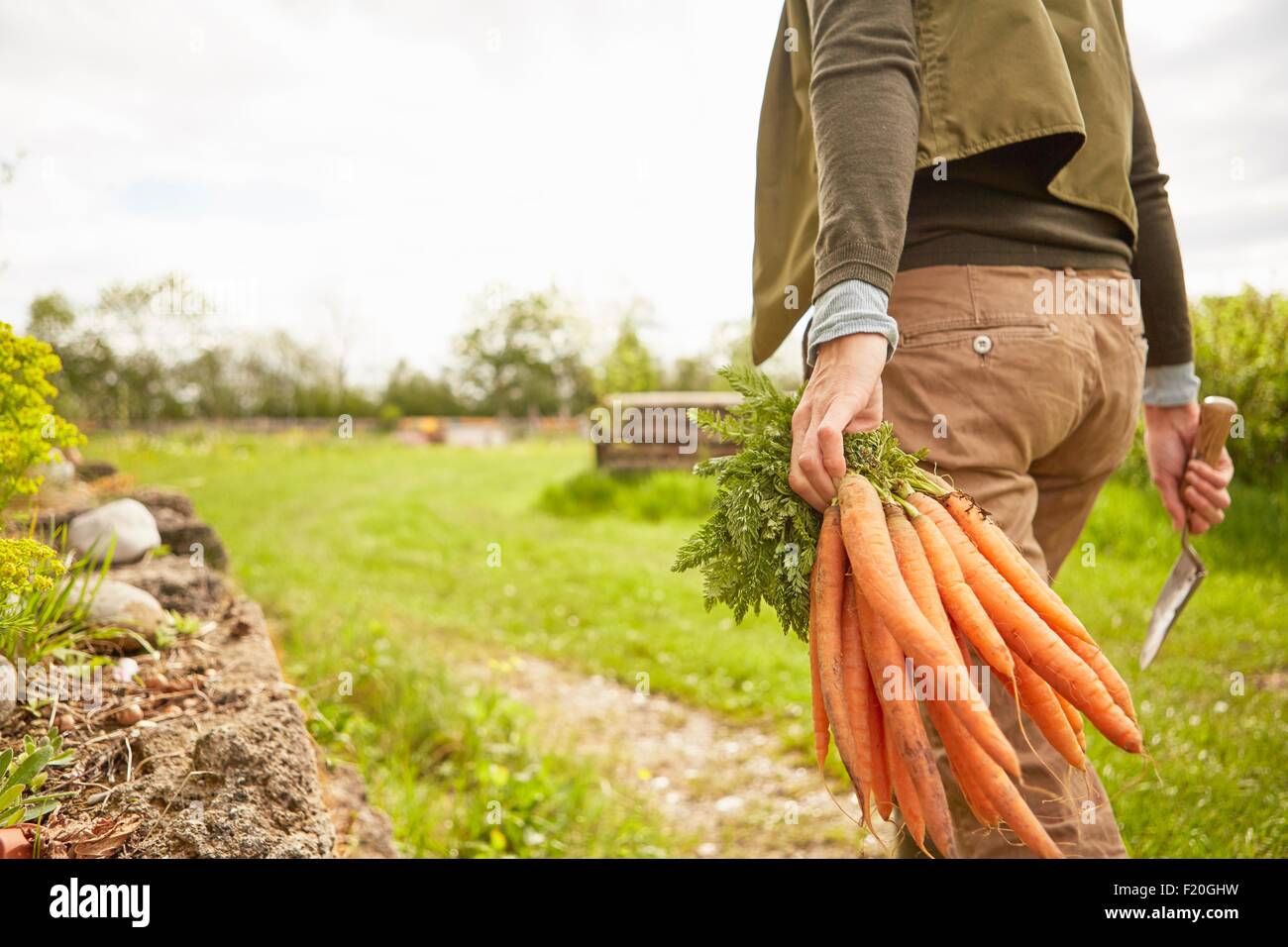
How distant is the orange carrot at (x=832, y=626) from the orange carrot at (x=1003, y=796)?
0.64ft

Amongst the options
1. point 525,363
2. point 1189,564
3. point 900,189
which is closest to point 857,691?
point 900,189

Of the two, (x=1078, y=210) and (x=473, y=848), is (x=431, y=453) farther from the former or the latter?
(x=1078, y=210)

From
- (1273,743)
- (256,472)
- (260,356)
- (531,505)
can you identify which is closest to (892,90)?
(1273,743)

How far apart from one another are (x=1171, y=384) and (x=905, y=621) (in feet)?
4.41

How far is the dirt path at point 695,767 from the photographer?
2998 mm

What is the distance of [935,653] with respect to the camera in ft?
4.60

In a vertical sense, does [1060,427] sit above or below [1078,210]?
below

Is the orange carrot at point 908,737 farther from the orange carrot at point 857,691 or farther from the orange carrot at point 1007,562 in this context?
the orange carrot at point 1007,562

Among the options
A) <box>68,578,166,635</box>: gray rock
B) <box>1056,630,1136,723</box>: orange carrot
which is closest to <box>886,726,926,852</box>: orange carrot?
<box>1056,630,1136,723</box>: orange carrot

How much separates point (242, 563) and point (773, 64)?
5824 mm

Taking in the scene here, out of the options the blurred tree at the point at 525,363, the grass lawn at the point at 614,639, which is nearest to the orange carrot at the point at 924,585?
the grass lawn at the point at 614,639

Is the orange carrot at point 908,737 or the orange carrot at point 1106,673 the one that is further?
the orange carrot at point 1106,673

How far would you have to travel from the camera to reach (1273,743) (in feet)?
10.1

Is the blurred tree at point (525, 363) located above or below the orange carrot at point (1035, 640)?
above
